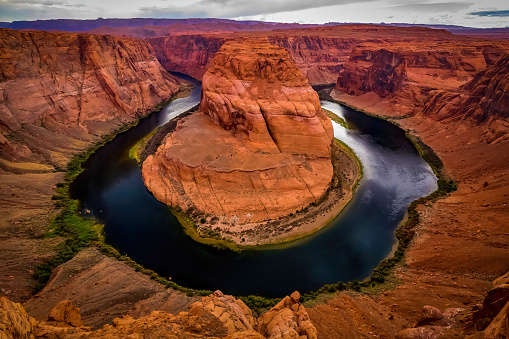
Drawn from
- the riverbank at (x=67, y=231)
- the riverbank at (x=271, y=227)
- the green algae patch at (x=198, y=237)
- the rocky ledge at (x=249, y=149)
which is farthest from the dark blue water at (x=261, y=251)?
the rocky ledge at (x=249, y=149)

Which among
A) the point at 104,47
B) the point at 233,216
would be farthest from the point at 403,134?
the point at 104,47

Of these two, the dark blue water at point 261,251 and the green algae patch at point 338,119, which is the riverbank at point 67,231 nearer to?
the dark blue water at point 261,251

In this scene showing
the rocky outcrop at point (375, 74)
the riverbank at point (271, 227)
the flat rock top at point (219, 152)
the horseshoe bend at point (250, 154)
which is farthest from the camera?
the rocky outcrop at point (375, 74)

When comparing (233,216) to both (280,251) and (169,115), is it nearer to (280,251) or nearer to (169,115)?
(280,251)

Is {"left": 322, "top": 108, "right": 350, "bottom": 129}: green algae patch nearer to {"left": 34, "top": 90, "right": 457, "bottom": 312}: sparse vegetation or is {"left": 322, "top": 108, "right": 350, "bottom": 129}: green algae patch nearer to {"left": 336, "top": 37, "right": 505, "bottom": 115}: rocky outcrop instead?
{"left": 336, "top": 37, "right": 505, "bottom": 115}: rocky outcrop

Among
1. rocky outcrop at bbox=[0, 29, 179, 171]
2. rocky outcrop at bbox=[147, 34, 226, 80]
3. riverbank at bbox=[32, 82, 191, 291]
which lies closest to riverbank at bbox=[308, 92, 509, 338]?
riverbank at bbox=[32, 82, 191, 291]

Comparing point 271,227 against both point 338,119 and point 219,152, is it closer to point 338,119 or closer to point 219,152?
point 219,152
